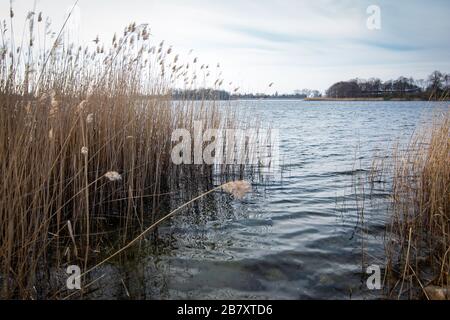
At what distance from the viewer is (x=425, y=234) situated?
4.00 m

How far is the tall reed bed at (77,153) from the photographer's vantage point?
273cm

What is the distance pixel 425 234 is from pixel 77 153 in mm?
4611

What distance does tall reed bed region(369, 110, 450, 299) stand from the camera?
283 cm

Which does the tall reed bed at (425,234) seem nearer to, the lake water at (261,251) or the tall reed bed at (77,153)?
the lake water at (261,251)

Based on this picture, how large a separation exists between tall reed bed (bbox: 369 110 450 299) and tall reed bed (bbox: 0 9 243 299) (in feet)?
9.03

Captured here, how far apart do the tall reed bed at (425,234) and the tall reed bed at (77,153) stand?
275 cm

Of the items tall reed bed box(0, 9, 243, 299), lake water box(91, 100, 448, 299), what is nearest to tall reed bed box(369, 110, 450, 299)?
lake water box(91, 100, 448, 299)

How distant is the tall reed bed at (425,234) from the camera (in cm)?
283

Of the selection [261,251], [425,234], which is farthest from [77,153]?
[425,234]

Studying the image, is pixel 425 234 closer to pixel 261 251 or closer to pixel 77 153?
pixel 261 251

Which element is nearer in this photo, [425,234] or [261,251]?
[261,251]

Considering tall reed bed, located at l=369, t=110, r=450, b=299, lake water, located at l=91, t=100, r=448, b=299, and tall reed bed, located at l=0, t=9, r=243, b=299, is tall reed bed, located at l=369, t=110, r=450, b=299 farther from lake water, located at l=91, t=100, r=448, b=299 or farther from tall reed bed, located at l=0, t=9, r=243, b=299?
tall reed bed, located at l=0, t=9, r=243, b=299

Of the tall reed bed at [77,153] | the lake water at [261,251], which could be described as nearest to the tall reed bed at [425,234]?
the lake water at [261,251]
